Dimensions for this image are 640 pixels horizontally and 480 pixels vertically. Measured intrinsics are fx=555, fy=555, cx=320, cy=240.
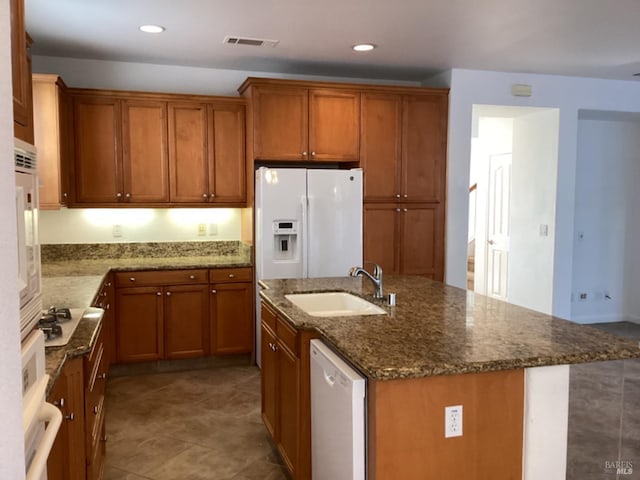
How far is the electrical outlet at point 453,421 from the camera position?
191 cm

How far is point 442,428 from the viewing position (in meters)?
1.91

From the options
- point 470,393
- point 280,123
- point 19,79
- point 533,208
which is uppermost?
point 280,123

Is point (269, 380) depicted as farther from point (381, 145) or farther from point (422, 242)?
point (381, 145)

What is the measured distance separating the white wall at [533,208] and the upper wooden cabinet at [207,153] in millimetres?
3065

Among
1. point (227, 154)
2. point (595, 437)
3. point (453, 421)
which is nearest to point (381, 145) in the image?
point (227, 154)

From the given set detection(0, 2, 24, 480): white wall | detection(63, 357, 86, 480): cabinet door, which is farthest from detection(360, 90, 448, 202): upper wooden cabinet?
detection(0, 2, 24, 480): white wall

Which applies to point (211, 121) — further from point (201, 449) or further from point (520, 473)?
point (520, 473)

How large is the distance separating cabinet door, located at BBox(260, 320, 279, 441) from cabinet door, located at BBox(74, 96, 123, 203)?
222 cm

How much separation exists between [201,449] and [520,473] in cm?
195

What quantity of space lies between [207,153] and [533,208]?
11.3 ft

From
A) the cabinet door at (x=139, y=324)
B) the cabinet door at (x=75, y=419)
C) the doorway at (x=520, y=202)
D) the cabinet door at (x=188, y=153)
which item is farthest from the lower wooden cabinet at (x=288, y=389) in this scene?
the doorway at (x=520, y=202)

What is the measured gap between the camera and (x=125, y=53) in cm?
459

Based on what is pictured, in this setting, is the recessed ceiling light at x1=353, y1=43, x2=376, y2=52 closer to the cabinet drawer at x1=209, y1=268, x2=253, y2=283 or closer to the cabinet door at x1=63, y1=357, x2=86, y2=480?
the cabinet drawer at x1=209, y1=268, x2=253, y2=283

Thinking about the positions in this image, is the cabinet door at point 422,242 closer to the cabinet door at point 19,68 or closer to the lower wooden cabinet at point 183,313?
the lower wooden cabinet at point 183,313
